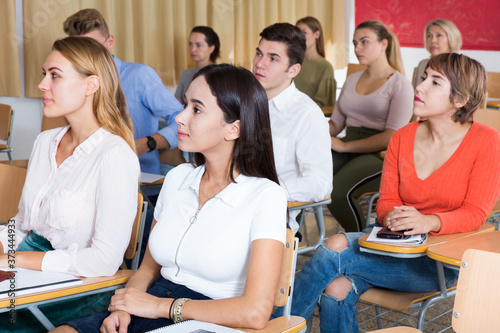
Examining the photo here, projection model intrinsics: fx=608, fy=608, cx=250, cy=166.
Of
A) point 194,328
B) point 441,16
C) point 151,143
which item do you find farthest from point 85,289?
point 441,16

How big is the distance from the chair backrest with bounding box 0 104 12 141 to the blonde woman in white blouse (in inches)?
102

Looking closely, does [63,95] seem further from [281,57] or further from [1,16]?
[1,16]

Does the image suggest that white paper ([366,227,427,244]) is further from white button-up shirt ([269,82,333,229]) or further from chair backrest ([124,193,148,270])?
chair backrest ([124,193,148,270])

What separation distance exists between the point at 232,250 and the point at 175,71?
14.6 ft

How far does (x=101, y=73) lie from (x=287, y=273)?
2.90ft

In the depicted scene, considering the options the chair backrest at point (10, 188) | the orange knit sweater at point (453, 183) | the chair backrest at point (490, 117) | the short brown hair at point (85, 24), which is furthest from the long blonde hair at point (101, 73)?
the chair backrest at point (490, 117)

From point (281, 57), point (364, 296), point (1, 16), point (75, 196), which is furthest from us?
point (1, 16)

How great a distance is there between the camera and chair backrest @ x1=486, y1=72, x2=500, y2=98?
5.34 m

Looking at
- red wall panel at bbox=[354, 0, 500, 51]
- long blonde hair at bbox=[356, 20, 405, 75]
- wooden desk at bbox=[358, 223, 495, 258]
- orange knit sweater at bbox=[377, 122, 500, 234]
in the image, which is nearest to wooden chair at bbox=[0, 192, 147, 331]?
wooden desk at bbox=[358, 223, 495, 258]

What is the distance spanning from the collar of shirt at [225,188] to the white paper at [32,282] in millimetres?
369

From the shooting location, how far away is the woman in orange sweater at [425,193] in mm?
1982

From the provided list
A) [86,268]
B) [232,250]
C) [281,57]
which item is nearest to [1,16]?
[281,57]

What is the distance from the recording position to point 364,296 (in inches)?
79.5

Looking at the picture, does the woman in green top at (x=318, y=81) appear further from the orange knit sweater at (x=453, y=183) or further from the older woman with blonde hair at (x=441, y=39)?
the orange knit sweater at (x=453, y=183)
